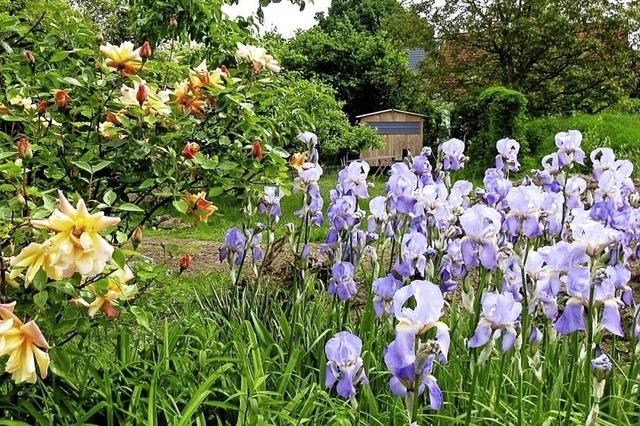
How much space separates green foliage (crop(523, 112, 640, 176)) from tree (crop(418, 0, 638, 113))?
2573 mm

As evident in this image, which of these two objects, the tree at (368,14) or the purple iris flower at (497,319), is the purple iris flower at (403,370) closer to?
the purple iris flower at (497,319)

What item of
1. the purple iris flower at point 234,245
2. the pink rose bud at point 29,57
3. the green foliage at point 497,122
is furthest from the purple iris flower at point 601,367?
the green foliage at point 497,122

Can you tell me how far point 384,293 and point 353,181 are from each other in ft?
2.33

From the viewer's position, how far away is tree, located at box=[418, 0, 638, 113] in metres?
15.9

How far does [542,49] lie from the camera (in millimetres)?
16281

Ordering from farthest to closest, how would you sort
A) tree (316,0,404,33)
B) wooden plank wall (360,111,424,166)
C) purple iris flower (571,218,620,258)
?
tree (316,0,404,33) → wooden plank wall (360,111,424,166) → purple iris flower (571,218,620,258)

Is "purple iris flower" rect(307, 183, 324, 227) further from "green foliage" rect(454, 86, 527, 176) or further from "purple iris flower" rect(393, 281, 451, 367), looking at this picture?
"green foliage" rect(454, 86, 527, 176)

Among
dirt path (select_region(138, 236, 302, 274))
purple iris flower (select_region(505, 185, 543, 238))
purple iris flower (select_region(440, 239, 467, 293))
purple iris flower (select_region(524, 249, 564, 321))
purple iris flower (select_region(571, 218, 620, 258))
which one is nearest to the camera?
purple iris flower (select_region(571, 218, 620, 258))

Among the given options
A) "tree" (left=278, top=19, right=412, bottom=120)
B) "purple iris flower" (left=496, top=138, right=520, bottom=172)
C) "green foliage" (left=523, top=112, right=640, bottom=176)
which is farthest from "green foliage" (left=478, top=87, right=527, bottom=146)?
"purple iris flower" (left=496, top=138, right=520, bottom=172)

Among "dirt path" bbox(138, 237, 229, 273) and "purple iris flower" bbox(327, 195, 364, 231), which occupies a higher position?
"purple iris flower" bbox(327, 195, 364, 231)

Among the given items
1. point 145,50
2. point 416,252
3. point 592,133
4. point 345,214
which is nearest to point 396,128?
point 592,133

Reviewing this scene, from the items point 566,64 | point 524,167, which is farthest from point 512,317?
point 566,64

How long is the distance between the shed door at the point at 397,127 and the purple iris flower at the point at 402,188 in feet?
56.4

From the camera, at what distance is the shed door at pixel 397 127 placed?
19.6 metres
